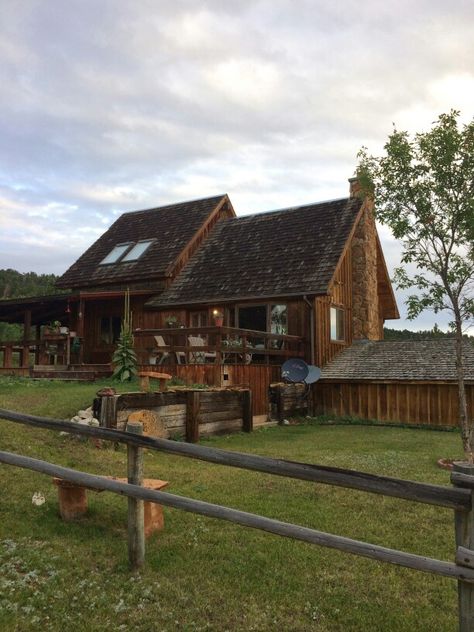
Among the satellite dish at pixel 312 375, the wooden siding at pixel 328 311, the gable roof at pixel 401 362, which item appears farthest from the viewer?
the wooden siding at pixel 328 311

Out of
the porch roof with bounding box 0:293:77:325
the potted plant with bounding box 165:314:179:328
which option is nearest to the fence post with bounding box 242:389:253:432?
the potted plant with bounding box 165:314:179:328

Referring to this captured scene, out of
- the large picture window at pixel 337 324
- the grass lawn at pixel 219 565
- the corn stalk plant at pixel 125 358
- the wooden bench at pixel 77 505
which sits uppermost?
the large picture window at pixel 337 324

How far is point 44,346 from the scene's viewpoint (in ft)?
67.9

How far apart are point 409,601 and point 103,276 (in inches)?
814

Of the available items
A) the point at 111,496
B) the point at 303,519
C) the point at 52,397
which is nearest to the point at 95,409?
the point at 52,397

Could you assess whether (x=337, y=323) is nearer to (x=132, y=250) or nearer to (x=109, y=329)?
(x=109, y=329)

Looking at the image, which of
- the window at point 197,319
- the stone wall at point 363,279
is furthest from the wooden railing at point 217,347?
the stone wall at point 363,279

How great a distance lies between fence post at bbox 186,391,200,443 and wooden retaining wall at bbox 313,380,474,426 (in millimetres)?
7437

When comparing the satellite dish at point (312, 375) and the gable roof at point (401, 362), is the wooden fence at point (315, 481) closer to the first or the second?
the satellite dish at point (312, 375)

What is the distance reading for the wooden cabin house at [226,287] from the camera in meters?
18.6

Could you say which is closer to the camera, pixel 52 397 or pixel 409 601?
pixel 409 601

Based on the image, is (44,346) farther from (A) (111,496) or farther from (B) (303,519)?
(B) (303,519)

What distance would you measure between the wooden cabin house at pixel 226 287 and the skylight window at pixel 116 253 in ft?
0.25

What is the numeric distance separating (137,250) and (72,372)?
854 centimetres
